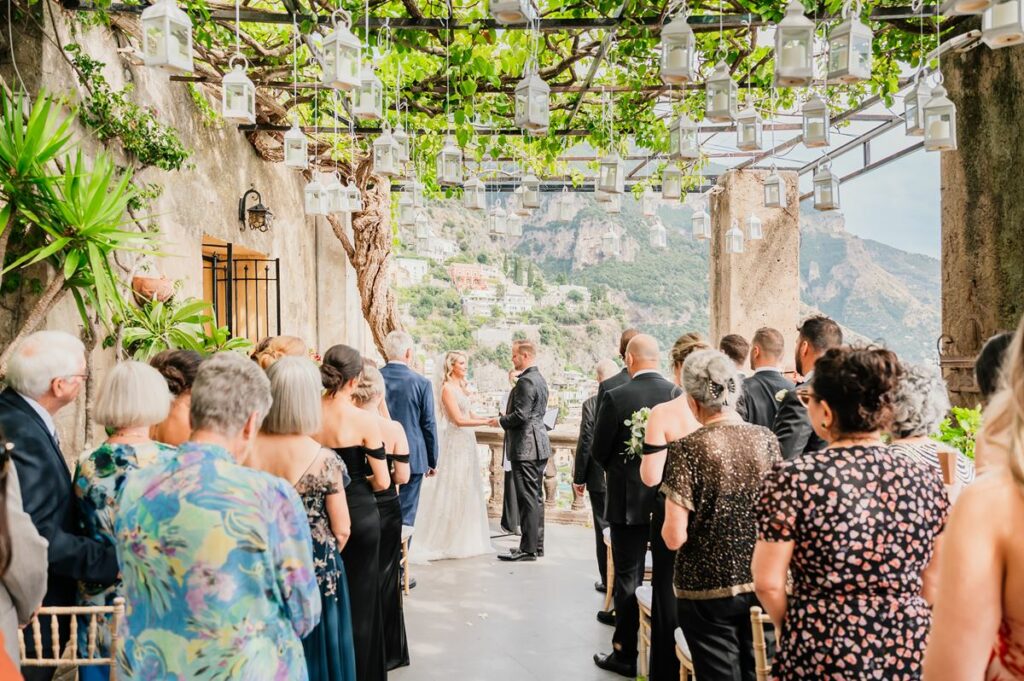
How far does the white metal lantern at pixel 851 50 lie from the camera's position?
3.54m

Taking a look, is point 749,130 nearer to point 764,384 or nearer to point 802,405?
point 764,384

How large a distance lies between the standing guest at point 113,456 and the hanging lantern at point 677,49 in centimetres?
262

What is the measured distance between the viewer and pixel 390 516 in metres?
4.38

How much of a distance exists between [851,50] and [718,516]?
6.89ft

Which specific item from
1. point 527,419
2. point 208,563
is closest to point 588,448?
point 527,419

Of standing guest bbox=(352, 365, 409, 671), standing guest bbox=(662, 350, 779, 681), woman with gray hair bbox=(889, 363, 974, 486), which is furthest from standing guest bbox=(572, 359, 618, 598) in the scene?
woman with gray hair bbox=(889, 363, 974, 486)

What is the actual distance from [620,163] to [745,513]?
11.1ft

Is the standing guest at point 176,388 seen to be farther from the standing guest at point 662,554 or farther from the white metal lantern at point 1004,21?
the white metal lantern at point 1004,21

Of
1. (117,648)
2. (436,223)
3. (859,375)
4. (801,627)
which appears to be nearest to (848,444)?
(859,375)

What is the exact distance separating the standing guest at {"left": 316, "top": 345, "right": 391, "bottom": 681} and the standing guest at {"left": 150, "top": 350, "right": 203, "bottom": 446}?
633 millimetres

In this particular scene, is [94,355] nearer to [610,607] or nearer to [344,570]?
[344,570]

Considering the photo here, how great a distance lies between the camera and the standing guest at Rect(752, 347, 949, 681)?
7.03 ft

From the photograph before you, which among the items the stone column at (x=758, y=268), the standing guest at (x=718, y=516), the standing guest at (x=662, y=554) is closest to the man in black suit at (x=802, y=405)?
the standing guest at (x=662, y=554)

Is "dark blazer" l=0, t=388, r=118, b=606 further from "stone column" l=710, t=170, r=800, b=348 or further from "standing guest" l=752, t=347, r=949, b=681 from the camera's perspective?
"stone column" l=710, t=170, r=800, b=348
